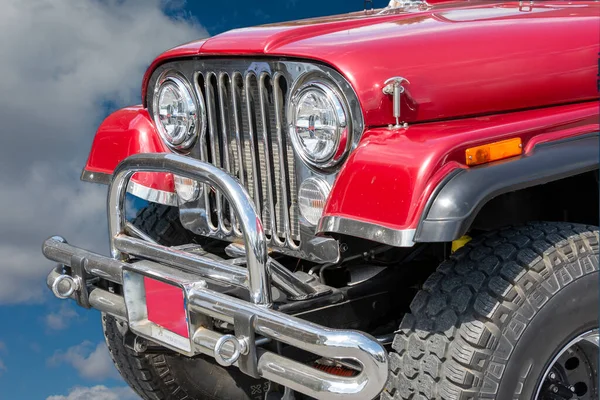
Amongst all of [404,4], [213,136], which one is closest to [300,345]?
[213,136]

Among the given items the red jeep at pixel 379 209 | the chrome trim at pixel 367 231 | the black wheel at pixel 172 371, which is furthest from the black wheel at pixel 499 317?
the black wheel at pixel 172 371

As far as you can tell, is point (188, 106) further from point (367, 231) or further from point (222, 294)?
point (367, 231)

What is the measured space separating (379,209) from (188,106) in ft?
3.50

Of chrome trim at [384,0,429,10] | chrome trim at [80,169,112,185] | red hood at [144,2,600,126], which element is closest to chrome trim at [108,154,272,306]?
red hood at [144,2,600,126]

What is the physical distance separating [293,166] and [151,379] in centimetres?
152

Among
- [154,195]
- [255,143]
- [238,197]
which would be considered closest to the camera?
[238,197]

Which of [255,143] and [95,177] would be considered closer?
[255,143]

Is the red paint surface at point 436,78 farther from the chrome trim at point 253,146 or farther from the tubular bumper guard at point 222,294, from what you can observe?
the tubular bumper guard at point 222,294

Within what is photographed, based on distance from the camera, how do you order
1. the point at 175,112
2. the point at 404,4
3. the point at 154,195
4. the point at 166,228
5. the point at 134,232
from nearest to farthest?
the point at 134,232
the point at 175,112
the point at 154,195
the point at 404,4
the point at 166,228

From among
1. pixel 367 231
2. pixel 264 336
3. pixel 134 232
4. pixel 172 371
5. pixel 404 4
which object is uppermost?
pixel 404 4

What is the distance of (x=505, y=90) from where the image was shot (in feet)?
10.1

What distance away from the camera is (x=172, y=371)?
13.5 ft

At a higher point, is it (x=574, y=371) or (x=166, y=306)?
(x=166, y=306)

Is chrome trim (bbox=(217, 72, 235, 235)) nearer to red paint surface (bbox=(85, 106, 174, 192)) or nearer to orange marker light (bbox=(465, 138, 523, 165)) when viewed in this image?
red paint surface (bbox=(85, 106, 174, 192))
